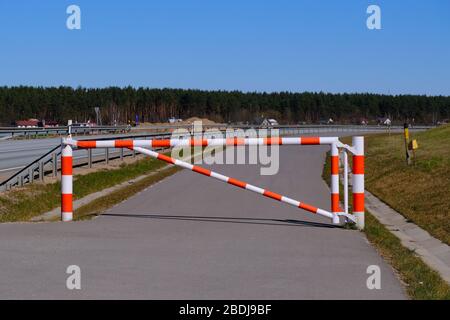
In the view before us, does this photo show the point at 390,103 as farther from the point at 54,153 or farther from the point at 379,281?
the point at 379,281

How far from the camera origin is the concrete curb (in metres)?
9.55

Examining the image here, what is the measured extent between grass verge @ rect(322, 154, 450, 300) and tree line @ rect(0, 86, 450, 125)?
134 meters

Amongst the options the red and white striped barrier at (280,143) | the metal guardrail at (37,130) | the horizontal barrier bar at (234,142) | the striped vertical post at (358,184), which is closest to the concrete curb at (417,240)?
the striped vertical post at (358,184)

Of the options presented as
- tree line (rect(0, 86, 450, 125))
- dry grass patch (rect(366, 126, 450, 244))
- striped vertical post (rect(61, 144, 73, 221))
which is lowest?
dry grass patch (rect(366, 126, 450, 244))

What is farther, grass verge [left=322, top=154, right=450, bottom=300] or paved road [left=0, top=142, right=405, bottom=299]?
grass verge [left=322, top=154, right=450, bottom=300]

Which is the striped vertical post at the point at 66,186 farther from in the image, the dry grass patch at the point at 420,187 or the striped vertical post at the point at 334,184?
the dry grass patch at the point at 420,187

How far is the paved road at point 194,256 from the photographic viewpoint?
6.89m

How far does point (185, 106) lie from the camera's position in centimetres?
18525

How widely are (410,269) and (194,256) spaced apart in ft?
7.43

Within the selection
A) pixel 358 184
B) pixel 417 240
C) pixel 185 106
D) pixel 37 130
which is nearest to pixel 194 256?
pixel 358 184

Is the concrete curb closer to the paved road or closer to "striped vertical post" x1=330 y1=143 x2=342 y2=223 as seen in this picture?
the paved road

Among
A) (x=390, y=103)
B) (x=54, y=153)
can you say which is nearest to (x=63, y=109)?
(x=390, y=103)

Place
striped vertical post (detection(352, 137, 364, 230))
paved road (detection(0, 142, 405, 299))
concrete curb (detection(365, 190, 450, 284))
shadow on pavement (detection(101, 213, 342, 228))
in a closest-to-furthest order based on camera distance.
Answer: paved road (detection(0, 142, 405, 299)) → concrete curb (detection(365, 190, 450, 284)) → striped vertical post (detection(352, 137, 364, 230)) → shadow on pavement (detection(101, 213, 342, 228))

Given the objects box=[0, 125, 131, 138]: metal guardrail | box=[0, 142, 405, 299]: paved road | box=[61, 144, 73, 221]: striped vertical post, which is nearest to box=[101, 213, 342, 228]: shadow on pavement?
box=[0, 142, 405, 299]: paved road
